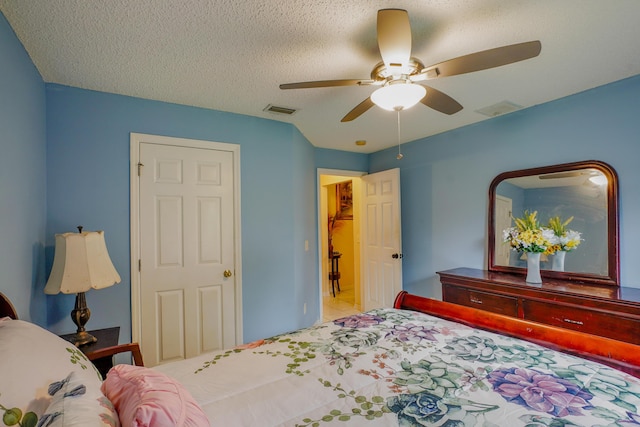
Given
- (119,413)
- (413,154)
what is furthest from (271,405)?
(413,154)

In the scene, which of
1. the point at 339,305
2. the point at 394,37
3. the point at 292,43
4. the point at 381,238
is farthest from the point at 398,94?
the point at 339,305

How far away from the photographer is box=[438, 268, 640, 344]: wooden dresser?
6.36 feet

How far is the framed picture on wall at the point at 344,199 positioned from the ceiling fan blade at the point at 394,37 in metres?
4.54

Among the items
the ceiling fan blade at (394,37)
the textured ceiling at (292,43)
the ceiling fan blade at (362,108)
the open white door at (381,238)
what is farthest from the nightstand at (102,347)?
the open white door at (381,238)

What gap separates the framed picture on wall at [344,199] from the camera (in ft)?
19.9

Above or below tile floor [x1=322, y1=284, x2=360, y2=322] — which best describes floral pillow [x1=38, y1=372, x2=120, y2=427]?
above

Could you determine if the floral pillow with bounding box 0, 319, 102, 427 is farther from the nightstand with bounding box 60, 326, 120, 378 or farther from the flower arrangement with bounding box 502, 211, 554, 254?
the flower arrangement with bounding box 502, 211, 554, 254

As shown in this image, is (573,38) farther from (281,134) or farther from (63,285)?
(63,285)

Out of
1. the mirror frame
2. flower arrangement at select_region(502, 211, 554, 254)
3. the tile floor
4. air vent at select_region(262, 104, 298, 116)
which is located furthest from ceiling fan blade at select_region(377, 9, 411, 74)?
the tile floor

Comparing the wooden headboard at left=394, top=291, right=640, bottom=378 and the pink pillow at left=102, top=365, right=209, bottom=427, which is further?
the wooden headboard at left=394, top=291, right=640, bottom=378

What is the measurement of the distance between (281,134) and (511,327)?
247 cm

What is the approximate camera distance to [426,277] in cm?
362

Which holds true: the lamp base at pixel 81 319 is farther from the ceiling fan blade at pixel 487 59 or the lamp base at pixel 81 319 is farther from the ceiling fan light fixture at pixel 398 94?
the ceiling fan blade at pixel 487 59

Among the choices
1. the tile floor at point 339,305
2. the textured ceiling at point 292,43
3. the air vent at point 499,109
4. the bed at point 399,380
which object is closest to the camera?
the bed at point 399,380
